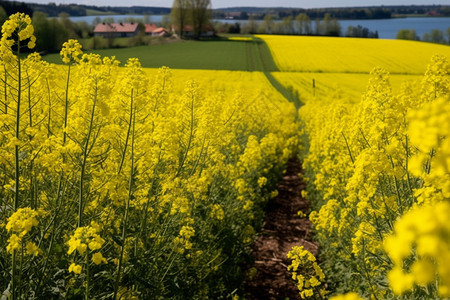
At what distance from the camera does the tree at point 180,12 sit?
67.0 meters

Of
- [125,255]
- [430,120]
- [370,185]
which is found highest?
[430,120]

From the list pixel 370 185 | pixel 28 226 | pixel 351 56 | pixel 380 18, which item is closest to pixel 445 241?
pixel 28 226

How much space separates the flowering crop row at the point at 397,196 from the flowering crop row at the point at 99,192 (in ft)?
5.43

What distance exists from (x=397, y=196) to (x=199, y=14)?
6854 centimetres

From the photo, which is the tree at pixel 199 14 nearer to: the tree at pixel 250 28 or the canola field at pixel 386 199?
the tree at pixel 250 28

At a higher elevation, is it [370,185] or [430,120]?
[430,120]

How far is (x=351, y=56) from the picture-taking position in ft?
135

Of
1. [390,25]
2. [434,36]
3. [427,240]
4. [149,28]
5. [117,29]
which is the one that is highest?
[390,25]

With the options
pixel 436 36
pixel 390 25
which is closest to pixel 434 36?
pixel 436 36

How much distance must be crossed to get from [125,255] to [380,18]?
157 metres

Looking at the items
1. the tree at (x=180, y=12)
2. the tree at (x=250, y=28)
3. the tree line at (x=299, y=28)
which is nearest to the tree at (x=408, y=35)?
the tree line at (x=299, y=28)

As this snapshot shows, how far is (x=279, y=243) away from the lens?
24.2 feet

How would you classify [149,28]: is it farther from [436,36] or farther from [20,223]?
[20,223]

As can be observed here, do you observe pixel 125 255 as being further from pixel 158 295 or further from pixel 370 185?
pixel 370 185
